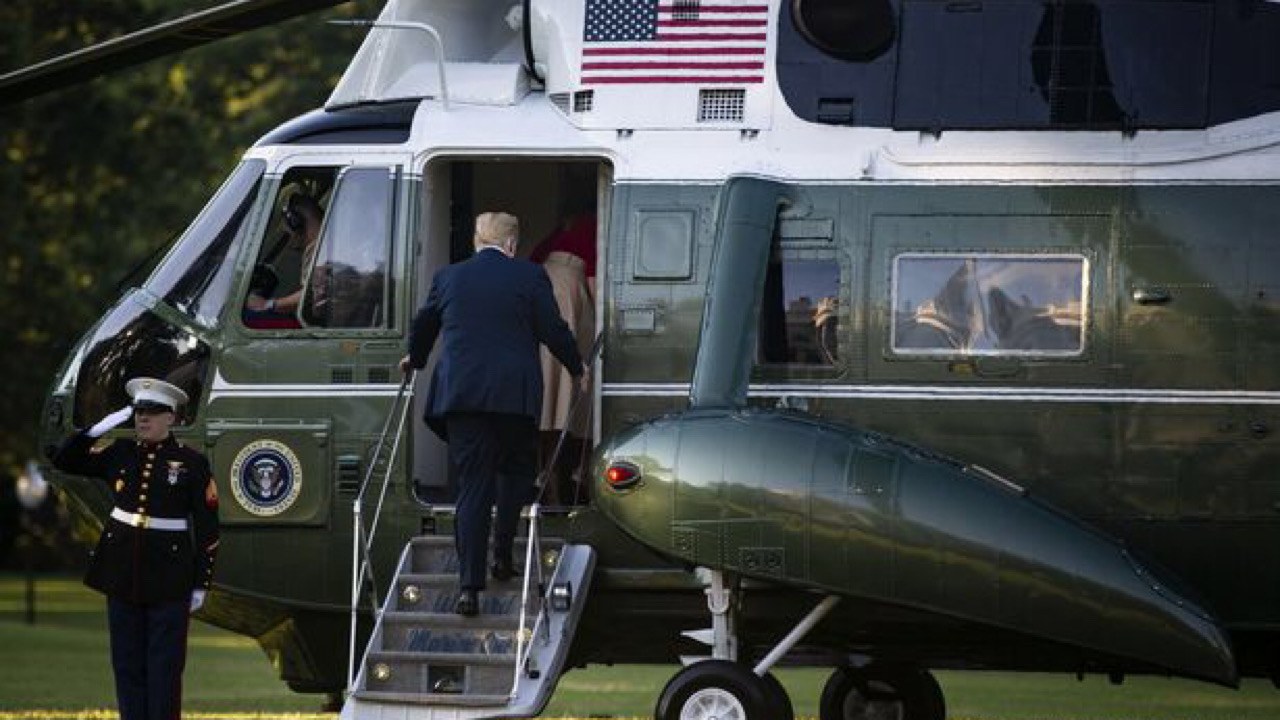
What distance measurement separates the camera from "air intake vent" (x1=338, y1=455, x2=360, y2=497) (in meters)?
13.0

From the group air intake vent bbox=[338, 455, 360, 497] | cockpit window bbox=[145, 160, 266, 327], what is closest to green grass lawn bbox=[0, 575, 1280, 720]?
air intake vent bbox=[338, 455, 360, 497]

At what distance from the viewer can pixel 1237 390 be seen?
12.3m

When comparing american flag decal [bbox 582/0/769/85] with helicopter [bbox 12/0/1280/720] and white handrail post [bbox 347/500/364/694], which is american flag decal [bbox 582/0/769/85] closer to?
helicopter [bbox 12/0/1280/720]

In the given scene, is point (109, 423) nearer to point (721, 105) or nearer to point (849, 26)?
point (721, 105)

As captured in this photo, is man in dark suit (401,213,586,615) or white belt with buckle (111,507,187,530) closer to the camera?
white belt with buckle (111,507,187,530)

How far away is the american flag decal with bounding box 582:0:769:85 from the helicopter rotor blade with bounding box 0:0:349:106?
1.36 meters

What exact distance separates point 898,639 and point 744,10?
3.24 metres

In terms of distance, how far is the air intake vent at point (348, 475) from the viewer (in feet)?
42.7

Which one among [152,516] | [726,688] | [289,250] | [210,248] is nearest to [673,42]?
[289,250]

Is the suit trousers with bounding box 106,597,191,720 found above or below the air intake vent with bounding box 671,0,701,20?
below

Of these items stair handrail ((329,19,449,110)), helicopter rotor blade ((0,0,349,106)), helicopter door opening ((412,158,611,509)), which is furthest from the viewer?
helicopter door opening ((412,158,611,509))

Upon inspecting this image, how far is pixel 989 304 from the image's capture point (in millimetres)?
12555

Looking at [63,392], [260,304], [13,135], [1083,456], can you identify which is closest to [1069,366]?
[1083,456]

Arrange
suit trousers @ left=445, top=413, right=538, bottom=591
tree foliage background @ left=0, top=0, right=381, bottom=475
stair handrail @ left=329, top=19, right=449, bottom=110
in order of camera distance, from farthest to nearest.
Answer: tree foliage background @ left=0, top=0, right=381, bottom=475, stair handrail @ left=329, top=19, right=449, bottom=110, suit trousers @ left=445, top=413, right=538, bottom=591
